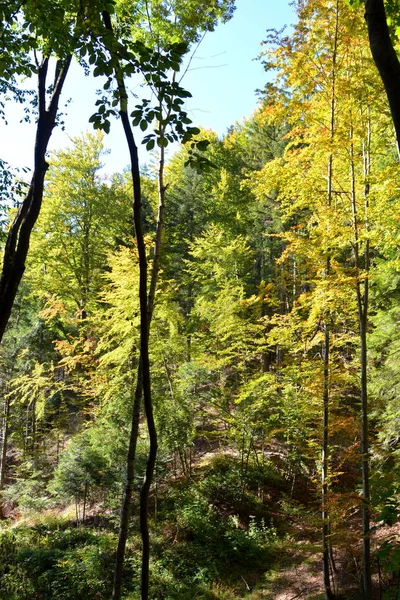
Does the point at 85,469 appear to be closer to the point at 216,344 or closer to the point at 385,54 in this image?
the point at 216,344

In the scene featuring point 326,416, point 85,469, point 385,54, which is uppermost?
point 385,54

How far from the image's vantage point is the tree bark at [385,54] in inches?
84.9

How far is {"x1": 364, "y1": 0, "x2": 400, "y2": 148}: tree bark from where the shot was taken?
7.07 ft

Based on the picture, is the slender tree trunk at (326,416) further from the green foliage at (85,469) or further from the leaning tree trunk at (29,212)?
the green foliage at (85,469)

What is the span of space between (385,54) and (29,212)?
3500 millimetres

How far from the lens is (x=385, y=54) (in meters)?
2.17

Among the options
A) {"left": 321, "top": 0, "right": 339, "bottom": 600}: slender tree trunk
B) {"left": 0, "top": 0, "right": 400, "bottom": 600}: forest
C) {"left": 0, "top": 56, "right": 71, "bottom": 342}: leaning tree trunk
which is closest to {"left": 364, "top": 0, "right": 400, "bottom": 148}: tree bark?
{"left": 0, "top": 0, "right": 400, "bottom": 600}: forest

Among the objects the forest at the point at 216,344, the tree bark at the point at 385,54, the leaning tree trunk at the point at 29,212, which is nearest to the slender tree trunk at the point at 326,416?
the forest at the point at 216,344

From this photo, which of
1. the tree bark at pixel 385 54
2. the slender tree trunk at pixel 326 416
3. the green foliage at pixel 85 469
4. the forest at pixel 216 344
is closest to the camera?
the tree bark at pixel 385 54

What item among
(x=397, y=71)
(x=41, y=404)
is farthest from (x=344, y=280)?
(x=41, y=404)

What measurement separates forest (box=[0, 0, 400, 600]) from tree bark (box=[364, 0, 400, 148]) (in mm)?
10

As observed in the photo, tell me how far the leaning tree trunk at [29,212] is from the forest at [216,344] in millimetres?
22

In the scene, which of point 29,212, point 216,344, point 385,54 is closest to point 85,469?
point 216,344

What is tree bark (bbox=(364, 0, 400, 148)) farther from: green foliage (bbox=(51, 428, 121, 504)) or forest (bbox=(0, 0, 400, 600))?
green foliage (bbox=(51, 428, 121, 504))
